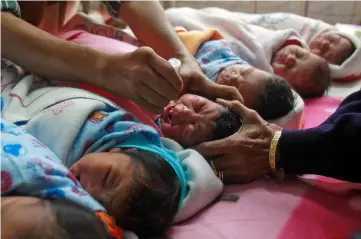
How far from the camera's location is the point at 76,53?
1003 millimetres

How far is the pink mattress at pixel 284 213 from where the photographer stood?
2.86 ft

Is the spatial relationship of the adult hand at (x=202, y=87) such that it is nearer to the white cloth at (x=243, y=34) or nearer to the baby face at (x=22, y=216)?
the white cloth at (x=243, y=34)

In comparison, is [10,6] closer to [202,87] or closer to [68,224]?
[202,87]

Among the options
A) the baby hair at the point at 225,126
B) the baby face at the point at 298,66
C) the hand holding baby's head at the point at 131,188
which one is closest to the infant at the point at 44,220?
the hand holding baby's head at the point at 131,188

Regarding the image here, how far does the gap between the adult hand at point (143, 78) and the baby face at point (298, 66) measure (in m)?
0.73

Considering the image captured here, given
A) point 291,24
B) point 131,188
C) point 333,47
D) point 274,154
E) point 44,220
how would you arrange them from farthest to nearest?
point 291,24
point 333,47
point 274,154
point 131,188
point 44,220

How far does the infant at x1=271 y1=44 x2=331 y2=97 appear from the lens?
1.55m

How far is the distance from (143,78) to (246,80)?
0.46 m

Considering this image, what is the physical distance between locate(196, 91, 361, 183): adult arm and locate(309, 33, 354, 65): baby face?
73cm

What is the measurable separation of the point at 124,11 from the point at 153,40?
14cm

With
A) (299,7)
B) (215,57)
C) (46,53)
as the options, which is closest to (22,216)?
(46,53)

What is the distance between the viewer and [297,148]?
3.27 feet

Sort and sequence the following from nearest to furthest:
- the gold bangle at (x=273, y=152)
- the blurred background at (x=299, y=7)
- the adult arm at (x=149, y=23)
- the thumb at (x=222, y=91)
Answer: the gold bangle at (x=273, y=152), the thumb at (x=222, y=91), the adult arm at (x=149, y=23), the blurred background at (x=299, y=7)

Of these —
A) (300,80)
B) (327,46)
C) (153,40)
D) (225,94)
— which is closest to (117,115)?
(225,94)
